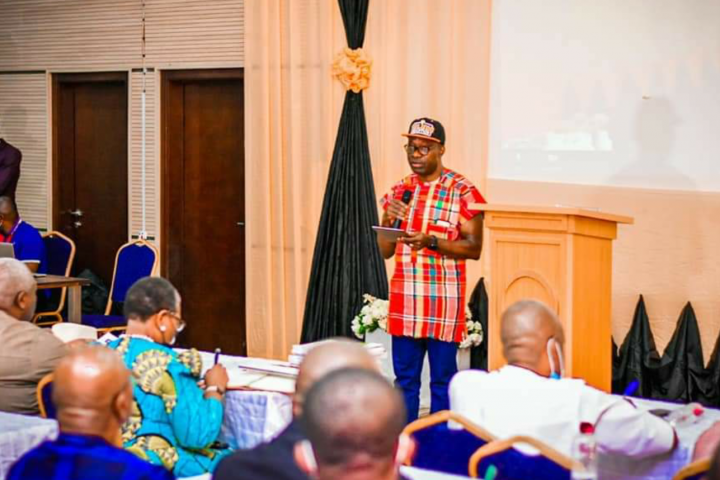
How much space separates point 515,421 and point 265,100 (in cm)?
531

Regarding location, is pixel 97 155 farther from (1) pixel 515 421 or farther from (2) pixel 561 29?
(1) pixel 515 421

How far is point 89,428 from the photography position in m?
2.39

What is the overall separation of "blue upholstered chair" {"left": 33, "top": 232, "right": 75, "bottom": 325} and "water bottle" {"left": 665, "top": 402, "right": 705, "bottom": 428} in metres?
5.28

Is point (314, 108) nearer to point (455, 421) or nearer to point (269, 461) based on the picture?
point (455, 421)

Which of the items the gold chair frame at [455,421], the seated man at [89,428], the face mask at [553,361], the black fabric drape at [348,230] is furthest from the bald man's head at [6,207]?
the gold chair frame at [455,421]

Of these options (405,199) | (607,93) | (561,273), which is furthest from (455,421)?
(607,93)

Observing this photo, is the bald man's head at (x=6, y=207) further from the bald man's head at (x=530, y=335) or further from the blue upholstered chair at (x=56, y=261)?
the bald man's head at (x=530, y=335)

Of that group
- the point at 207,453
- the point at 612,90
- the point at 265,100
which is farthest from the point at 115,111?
the point at 207,453

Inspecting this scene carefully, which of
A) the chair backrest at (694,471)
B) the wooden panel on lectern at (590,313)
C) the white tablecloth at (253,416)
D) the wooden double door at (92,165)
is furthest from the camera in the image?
the wooden double door at (92,165)

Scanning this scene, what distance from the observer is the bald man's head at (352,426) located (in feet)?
5.39

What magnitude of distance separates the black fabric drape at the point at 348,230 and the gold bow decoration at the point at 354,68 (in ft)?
0.21

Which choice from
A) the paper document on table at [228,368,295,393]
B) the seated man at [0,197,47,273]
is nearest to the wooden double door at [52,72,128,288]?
the seated man at [0,197,47,273]

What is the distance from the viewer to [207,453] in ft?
11.0

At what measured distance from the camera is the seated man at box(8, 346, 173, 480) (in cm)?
223
